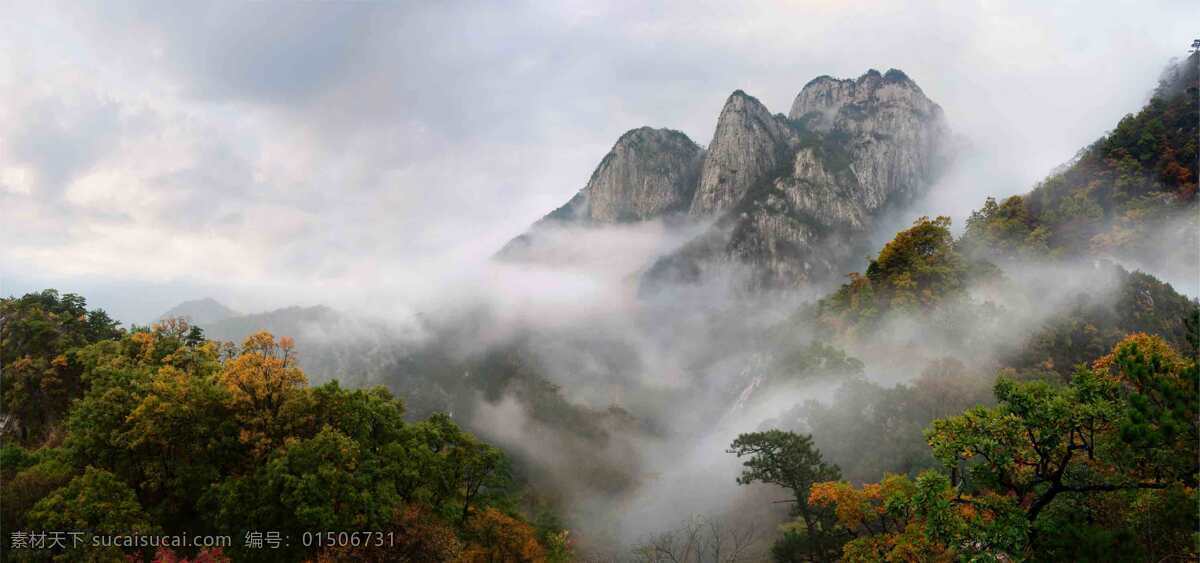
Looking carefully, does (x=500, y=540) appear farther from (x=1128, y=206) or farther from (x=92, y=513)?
(x=1128, y=206)

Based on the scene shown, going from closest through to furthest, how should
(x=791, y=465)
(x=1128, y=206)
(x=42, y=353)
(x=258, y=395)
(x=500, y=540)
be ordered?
→ (x=258, y=395)
(x=500, y=540)
(x=791, y=465)
(x=42, y=353)
(x=1128, y=206)

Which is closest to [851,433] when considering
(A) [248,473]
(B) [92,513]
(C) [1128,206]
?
(C) [1128,206]

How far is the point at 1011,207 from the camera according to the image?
77562mm

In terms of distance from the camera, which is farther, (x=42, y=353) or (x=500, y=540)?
(x=42, y=353)

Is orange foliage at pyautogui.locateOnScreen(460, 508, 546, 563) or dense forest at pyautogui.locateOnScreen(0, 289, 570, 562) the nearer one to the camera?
dense forest at pyautogui.locateOnScreen(0, 289, 570, 562)

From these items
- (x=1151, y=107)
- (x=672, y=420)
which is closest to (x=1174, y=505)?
(x=1151, y=107)

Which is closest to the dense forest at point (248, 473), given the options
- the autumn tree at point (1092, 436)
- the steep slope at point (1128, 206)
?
the autumn tree at point (1092, 436)

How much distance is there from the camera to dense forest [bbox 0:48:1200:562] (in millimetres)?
17641

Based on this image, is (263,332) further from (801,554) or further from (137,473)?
(801,554)

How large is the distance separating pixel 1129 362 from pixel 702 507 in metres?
73.7

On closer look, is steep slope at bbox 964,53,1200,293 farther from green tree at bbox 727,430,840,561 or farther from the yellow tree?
the yellow tree

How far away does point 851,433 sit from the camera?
169 ft

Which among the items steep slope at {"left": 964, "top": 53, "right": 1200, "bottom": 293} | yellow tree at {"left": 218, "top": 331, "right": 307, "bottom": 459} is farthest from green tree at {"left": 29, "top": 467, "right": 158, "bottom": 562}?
steep slope at {"left": 964, "top": 53, "right": 1200, "bottom": 293}

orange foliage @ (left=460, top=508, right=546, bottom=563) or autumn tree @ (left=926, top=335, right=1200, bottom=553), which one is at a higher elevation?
autumn tree @ (left=926, top=335, right=1200, bottom=553)
